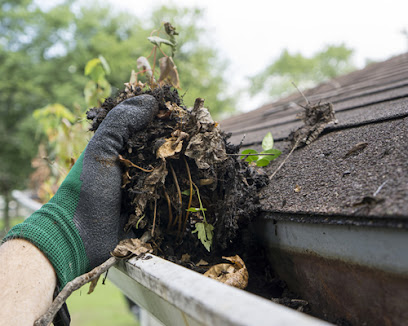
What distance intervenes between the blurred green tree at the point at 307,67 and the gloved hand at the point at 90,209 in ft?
80.5

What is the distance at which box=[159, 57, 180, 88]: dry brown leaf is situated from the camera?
4.19 feet

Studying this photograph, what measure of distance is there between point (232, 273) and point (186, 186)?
30cm

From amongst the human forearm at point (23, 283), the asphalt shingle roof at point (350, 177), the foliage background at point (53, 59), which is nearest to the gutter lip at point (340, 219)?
the asphalt shingle roof at point (350, 177)

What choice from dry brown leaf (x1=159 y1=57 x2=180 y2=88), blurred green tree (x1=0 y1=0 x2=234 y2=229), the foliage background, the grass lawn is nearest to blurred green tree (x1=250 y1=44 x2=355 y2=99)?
→ the foliage background

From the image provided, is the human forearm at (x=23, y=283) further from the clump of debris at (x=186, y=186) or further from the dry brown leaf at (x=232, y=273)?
the dry brown leaf at (x=232, y=273)

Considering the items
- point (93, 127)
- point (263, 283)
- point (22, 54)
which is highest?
point (22, 54)

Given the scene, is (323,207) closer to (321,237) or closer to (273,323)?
(321,237)

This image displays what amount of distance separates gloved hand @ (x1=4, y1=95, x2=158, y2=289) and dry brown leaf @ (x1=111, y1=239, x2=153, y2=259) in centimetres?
5

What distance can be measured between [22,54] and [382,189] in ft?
50.4

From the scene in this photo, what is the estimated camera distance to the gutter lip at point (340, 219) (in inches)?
21.2

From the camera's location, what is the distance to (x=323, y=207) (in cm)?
70

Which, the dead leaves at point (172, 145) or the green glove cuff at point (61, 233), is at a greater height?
the dead leaves at point (172, 145)

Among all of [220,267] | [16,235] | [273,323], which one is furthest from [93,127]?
[273,323]

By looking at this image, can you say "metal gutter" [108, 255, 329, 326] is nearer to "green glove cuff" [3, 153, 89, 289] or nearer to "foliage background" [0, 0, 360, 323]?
"green glove cuff" [3, 153, 89, 289]
